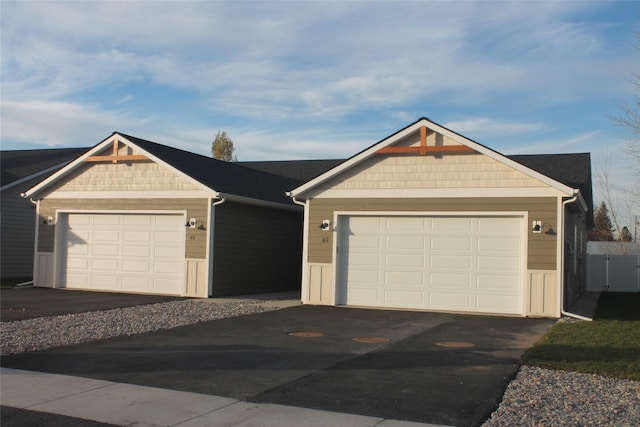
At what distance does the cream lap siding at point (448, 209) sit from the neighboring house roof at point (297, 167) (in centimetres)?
995

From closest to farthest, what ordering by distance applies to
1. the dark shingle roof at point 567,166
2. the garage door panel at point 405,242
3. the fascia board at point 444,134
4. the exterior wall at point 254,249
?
1. the fascia board at point 444,134
2. the garage door panel at point 405,242
3. the exterior wall at point 254,249
4. the dark shingle roof at point 567,166

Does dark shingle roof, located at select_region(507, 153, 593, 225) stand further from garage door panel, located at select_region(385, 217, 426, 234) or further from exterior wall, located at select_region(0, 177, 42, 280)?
exterior wall, located at select_region(0, 177, 42, 280)

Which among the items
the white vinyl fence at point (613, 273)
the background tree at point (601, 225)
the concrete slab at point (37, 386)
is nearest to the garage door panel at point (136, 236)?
the concrete slab at point (37, 386)

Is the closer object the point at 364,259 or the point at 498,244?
the point at 498,244

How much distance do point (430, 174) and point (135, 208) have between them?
8517 millimetres

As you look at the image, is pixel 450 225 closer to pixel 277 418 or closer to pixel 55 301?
pixel 277 418

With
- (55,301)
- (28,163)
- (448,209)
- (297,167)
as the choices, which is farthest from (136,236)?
(297,167)

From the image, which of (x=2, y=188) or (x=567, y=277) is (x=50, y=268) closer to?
(x=2, y=188)

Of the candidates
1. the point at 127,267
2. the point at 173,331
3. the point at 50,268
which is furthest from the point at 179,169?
the point at 173,331

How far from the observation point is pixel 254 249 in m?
A: 19.1

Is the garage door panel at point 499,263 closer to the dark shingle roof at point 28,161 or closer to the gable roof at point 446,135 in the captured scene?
the gable roof at point 446,135

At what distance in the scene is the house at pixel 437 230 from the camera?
14.0 meters

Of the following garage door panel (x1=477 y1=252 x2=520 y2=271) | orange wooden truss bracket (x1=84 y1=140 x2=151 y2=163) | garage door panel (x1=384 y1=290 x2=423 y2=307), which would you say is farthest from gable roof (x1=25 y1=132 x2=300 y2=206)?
garage door panel (x1=477 y1=252 x2=520 y2=271)

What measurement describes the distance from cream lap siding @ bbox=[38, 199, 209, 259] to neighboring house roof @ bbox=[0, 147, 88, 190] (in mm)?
4413
